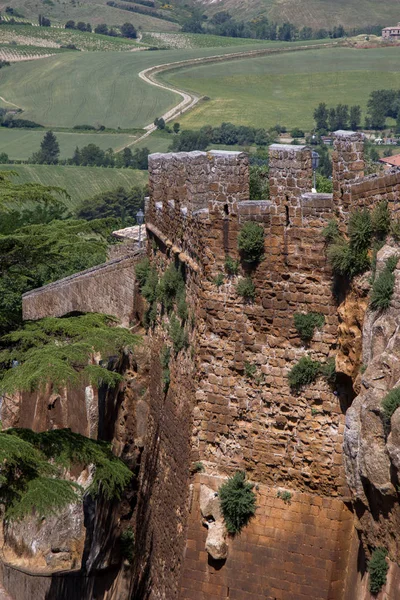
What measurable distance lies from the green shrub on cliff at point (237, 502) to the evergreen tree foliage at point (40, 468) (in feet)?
7.48

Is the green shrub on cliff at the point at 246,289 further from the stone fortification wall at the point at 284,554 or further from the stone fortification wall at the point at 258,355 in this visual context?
the stone fortification wall at the point at 284,554

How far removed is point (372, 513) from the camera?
15242mm

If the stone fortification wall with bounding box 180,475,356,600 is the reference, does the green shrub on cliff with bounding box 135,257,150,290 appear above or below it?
above

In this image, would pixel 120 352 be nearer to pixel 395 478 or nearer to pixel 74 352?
pixel 74 352

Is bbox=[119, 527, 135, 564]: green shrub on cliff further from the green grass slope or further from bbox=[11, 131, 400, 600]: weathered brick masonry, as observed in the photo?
the green grass slope

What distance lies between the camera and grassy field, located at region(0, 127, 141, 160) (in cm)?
16612

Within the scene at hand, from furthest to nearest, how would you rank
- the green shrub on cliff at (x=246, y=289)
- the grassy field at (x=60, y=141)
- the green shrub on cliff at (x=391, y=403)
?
the grassy field at (x=60, y=141)
the green shrub on cliff at (x=246, y=289)
the green shrub on cliff at (x=391, y=403)

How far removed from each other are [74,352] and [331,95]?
167 m

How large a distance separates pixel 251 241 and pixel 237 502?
3.59m

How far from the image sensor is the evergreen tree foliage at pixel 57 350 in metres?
19.5

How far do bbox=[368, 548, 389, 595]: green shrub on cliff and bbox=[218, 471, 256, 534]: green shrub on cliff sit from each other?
2.70 m

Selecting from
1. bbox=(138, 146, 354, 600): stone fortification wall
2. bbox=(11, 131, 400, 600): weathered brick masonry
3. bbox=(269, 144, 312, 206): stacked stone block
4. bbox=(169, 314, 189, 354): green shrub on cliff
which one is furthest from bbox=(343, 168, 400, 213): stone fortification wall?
bbox=(169, 314, 189, 354): green shrub on cliff

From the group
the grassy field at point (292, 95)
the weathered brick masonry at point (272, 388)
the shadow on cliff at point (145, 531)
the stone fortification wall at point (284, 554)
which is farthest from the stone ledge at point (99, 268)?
the grassy field at point (292, 95)

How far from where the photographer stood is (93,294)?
3077cm
